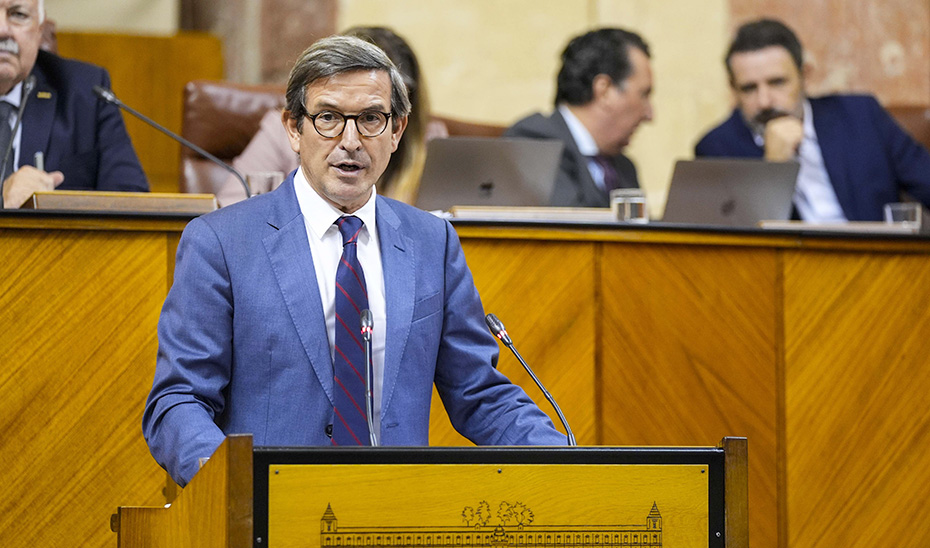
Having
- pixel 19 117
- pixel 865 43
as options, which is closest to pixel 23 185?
pixel 19 117

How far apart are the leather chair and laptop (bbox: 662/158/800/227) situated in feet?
4.33

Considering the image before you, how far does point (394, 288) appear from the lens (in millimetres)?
1847

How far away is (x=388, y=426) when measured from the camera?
1.81 m

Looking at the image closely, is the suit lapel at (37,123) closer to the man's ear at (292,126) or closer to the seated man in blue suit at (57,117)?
the seated man in blue suit at (57,117)

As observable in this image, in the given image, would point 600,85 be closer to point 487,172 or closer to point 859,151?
point 859,151

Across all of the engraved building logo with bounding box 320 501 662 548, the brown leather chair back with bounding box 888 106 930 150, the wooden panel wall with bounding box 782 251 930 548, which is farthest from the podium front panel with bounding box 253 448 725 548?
the brown leather chair back with bounding box 888 106 930 150

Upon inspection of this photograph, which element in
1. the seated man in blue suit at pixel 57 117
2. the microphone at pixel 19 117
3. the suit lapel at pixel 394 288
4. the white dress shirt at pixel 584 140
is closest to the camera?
the suit lapel at pixel 394 288

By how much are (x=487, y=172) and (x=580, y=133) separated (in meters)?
1.16

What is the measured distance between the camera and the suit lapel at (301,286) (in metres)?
1.78

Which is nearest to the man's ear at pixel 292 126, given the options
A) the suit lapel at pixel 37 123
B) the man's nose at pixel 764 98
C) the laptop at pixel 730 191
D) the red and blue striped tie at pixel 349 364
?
the red and blue striped tie at pixel 349 364

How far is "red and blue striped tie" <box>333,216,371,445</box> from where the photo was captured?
5.78 feet

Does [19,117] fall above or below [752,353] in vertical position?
above

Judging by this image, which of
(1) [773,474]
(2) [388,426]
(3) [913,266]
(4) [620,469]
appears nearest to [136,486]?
(2) [388,426]

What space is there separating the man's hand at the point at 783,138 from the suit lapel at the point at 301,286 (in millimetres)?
2584
